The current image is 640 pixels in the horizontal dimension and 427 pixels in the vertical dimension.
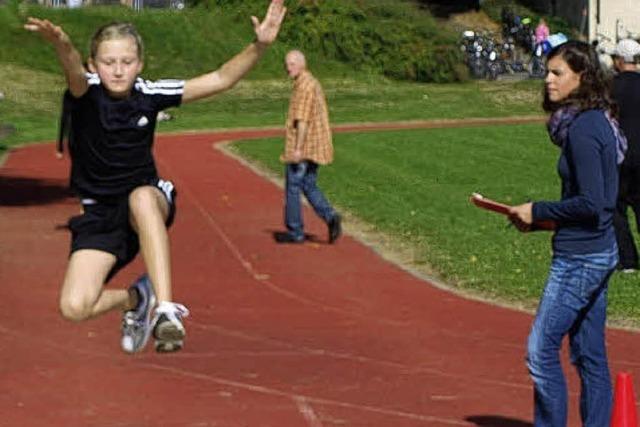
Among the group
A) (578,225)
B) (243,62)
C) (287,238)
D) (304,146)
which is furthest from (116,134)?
(287,238)

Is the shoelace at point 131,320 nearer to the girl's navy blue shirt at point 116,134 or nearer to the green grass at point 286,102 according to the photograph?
the girl's navy blue shirt at point 116,134

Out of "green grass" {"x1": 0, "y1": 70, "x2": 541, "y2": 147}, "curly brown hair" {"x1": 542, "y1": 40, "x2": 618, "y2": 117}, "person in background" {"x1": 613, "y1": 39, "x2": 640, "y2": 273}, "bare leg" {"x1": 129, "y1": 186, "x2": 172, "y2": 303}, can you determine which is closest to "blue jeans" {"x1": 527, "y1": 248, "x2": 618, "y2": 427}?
"curly brown hair" {"x1": 542, "y1": 40, "x2": 618, "y2": 117}

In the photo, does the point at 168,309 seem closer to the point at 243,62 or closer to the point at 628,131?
the point at 243,62

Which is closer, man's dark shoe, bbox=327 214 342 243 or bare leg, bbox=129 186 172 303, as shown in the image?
bare leg, bbox=129 186 172 303

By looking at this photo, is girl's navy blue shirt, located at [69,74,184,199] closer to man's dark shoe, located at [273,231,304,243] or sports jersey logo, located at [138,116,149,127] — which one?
sports jersey logo, located at [138,116,149,127]

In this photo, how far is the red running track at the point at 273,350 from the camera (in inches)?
398

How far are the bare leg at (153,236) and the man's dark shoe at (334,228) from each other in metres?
9.58

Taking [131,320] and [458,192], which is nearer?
[131,320]

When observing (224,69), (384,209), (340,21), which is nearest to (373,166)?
(384,209)

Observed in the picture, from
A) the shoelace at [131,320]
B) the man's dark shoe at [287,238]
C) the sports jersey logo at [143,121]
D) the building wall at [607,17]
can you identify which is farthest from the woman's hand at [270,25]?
the building wall at [607,17]

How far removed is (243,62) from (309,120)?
9209 millimetres

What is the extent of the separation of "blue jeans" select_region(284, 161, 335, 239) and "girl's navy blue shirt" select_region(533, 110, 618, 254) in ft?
Answer: 31.7

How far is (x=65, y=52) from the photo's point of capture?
8055 millimetres

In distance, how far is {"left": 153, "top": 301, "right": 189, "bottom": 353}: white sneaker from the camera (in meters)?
8.02
